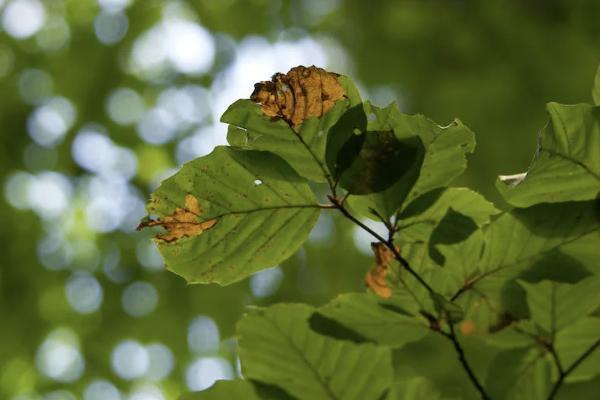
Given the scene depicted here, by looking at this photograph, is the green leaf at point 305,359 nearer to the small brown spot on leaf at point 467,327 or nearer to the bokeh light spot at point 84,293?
the small brown spot on leaf at point 467,327

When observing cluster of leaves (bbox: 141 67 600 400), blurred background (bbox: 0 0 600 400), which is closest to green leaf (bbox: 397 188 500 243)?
cluster of leaves (bbox: 141 67 600 400)

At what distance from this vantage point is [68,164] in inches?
149

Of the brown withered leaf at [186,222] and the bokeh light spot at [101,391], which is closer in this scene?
the brown withered leaf at [186,222]

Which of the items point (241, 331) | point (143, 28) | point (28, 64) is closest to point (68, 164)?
point (28, 64)

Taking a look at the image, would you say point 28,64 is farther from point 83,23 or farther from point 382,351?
point 382,351

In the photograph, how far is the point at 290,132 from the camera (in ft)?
1.66

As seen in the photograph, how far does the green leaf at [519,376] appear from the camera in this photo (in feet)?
1.76

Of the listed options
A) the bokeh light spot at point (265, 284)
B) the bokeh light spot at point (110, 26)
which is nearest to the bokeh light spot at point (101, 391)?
the bokeh light spot at point (265, 284)

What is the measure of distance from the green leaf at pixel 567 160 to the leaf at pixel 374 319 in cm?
13

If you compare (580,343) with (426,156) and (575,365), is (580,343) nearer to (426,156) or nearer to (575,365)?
(575,365)

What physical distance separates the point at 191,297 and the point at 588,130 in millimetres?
2925

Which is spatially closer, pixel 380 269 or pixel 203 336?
pixel 380 269

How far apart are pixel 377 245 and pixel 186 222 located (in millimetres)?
157

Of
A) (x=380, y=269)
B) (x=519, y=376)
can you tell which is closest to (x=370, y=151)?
(x=380, y=269)
